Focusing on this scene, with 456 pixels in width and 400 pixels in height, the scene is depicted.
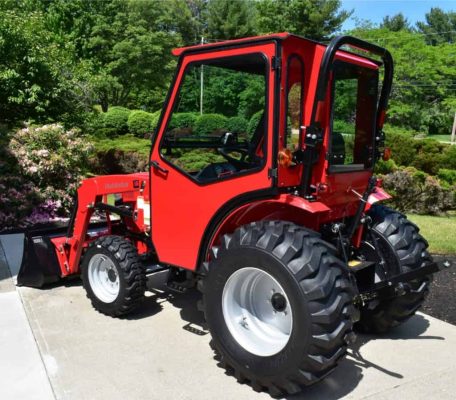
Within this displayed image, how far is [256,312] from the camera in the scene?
339 centimetres

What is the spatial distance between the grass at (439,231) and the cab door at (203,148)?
3.98 m

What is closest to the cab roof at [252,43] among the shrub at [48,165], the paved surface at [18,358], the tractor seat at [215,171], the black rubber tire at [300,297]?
the tractor seat at [215,171]

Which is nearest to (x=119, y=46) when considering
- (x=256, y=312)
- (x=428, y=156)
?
(x=428, y=156)

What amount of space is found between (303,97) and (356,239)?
1318 mm

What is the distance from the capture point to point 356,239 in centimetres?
387

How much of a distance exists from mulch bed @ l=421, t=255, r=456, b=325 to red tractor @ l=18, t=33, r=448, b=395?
93cm

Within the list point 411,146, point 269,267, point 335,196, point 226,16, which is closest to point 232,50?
point 335,196

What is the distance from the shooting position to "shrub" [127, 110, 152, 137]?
17641mm

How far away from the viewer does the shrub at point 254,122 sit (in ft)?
11.7

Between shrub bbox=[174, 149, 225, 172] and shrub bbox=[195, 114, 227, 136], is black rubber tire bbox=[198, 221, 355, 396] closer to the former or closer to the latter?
shrub bbox=[174, 149, 225, 172]

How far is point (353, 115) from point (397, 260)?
117 cm

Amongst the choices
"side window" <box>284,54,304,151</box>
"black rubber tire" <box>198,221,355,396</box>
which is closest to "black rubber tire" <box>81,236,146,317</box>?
"black rubber tire" <box>198,221,355,396</box>

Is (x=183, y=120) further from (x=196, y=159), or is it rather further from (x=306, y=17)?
(x=306, y=17)

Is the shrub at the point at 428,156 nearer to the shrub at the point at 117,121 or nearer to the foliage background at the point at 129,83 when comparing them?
the foliage background at the point at 129,83
